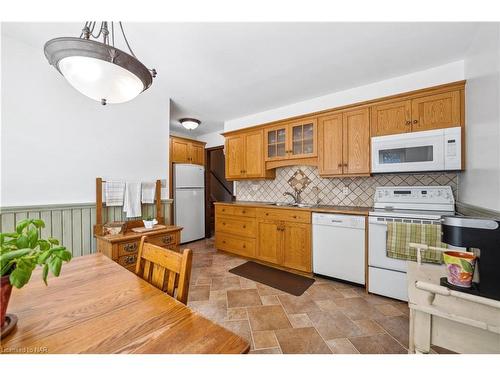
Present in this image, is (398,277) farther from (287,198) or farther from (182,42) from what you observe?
(182,42)

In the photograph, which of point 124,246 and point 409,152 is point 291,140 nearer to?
point 409,152

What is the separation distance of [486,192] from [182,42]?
280 cm

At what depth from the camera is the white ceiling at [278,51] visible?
5.46 ft

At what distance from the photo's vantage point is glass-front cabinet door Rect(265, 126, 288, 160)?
10.2ft

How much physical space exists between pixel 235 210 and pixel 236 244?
1.84ft

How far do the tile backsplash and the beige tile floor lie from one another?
1137mm

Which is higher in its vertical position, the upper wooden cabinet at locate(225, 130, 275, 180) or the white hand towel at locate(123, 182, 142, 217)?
the upper wooden cabinet at locate(225, 130, 275, 180)

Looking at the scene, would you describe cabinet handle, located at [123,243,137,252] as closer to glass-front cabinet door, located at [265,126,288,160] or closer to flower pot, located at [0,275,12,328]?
flower pot, located at [0,275,12,328]

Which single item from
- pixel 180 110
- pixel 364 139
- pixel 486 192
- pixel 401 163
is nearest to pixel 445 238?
Result: pixel 486 192

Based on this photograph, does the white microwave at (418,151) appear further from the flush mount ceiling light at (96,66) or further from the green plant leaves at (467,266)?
the flush mount ceiling light at (96,66)

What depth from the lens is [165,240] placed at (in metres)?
2.31

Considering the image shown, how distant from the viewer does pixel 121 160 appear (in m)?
2.45

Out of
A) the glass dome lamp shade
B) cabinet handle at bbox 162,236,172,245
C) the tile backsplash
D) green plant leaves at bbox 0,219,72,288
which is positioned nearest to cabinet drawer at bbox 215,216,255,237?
the tile backsplash
